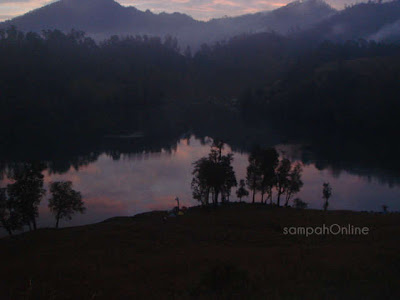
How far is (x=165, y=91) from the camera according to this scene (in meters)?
132

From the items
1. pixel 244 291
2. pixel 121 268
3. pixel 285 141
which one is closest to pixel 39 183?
pixel 121 268

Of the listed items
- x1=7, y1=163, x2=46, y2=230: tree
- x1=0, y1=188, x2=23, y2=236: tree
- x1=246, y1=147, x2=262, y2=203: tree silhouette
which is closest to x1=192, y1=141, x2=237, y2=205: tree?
x1=246, y1=147, x2=262, y2=203: tree silhouette

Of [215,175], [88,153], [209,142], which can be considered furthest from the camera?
[209,142]

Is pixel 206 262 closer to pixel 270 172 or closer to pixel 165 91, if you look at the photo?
pixel 270 172

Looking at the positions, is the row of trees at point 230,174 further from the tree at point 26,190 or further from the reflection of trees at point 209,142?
the reflection of trees at point 209,142

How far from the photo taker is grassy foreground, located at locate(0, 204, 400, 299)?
10.9 meters

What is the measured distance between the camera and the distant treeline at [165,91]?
281ft

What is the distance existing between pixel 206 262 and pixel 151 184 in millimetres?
28652

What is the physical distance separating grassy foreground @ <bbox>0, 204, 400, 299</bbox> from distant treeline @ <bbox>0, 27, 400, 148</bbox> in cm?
5763

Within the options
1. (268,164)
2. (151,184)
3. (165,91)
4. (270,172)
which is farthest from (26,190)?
(165,91)

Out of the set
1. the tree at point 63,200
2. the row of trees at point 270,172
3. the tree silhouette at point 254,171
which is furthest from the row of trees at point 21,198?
the row of trees at point 270,172

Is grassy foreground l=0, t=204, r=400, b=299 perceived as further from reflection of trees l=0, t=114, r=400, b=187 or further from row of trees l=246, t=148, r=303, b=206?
reflection of trees l=0, t=114, r=400, b=187

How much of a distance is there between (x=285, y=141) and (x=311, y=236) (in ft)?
166

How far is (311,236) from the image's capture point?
62.3 feet
